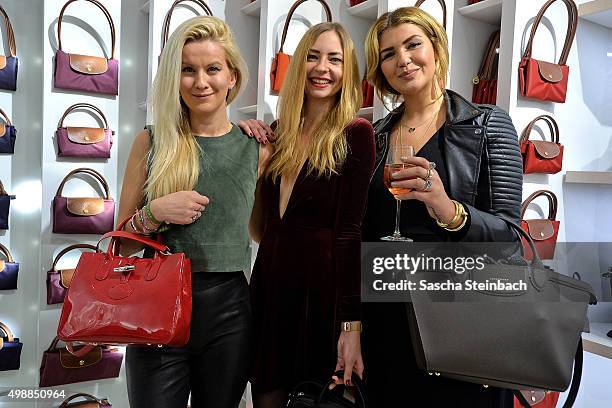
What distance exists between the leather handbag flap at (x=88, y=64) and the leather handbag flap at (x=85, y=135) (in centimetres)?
36

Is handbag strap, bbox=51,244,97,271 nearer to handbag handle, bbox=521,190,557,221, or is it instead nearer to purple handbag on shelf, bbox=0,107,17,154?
purple handbag on shelf, bbox=0,107,17,154

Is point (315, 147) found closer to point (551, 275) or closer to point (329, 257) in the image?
point (329, 257)

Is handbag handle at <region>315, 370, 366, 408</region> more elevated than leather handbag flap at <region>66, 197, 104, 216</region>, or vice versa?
leather handbag flap at <region>66, 197, 104, 216</region>

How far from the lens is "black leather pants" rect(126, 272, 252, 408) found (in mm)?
1630

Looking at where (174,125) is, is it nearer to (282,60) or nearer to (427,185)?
(427,185)

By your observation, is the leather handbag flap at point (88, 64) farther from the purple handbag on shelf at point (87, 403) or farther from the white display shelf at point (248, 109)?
the purple handbag on shelf at point (87, 403)

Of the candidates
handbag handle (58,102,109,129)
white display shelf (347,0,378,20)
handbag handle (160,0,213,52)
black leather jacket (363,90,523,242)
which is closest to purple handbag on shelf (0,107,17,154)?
handbag handle (58,102,109,129)

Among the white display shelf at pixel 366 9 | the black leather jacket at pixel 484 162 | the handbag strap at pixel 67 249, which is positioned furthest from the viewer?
the handbag strap at pixel 67 249

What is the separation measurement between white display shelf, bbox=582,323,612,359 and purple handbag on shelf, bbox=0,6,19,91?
10.9ft

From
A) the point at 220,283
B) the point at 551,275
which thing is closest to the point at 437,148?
the point at 551,275

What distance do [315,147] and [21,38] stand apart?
272cm

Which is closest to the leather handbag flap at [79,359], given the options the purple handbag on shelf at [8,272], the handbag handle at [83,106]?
the purple handbag on shelf at [8,272]

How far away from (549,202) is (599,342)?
0.72 metres

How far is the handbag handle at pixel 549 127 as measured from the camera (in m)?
2.08
